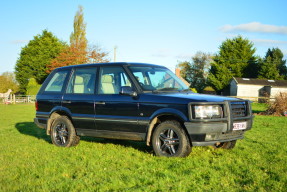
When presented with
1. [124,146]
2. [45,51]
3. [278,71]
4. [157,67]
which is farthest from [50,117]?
[278,71]

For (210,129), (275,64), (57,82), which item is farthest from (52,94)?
(275,64)

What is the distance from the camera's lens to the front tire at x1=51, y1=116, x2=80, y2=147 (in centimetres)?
759

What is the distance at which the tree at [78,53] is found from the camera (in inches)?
1895

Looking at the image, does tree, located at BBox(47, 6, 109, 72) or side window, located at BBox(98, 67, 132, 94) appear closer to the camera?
side window, located at BBox(98, 67, 132, 94)

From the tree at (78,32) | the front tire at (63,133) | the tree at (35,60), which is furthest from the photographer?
the tree at (35,60)

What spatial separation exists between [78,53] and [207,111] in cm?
4416

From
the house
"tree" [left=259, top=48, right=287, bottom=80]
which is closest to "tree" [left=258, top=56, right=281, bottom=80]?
"tree" [left=259, top=48, right=287, bottom=80]

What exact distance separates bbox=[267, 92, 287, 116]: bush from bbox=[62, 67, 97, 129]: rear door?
1588 cm

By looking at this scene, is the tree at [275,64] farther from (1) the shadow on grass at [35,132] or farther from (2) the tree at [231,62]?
(1) the shadow on grass at [35,132]

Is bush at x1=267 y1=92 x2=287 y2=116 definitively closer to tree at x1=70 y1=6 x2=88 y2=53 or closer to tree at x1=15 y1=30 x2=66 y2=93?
tree at x1=70 y1=6 x2=88 y2=53

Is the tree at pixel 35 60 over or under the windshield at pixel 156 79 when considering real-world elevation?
over

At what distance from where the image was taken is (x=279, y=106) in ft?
66.0

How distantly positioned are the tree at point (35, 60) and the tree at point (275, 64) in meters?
40.5

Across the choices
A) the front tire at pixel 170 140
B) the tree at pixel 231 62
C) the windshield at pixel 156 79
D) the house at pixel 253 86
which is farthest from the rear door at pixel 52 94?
the tree at pixel 231 62
